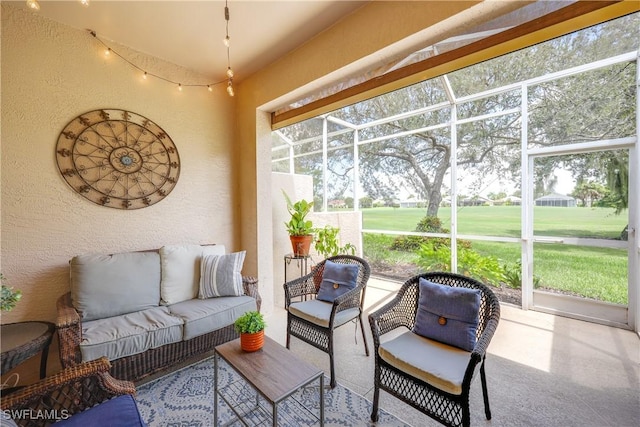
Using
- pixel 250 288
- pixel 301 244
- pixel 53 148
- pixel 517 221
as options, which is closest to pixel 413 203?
pixel 517 221

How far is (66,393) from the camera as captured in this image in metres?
1.41

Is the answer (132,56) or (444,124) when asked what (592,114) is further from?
(132,56)

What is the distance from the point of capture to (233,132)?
12.0 feet

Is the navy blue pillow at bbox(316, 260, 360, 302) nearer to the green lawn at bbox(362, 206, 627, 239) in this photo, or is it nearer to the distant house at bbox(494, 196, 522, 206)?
the green lawn at bbox(362, 206, 627, 239)

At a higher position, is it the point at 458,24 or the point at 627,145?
the point at 458,24

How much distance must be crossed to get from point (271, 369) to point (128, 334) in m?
1.26

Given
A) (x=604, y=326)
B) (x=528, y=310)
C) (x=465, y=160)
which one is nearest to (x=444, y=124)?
(x=465, y=160)

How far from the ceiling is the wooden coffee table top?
278cm

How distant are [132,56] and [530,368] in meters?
5.07

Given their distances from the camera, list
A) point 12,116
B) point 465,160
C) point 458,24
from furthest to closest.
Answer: point 465,160 < point 12,116 < point 458,24

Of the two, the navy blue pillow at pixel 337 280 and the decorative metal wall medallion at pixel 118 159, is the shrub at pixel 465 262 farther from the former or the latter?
the decorative metal wall medallion at pixel 118 159

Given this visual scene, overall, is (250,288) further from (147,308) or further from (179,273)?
(147,308)

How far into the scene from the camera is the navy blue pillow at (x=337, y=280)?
2570 mm

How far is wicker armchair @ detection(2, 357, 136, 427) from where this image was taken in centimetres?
122
